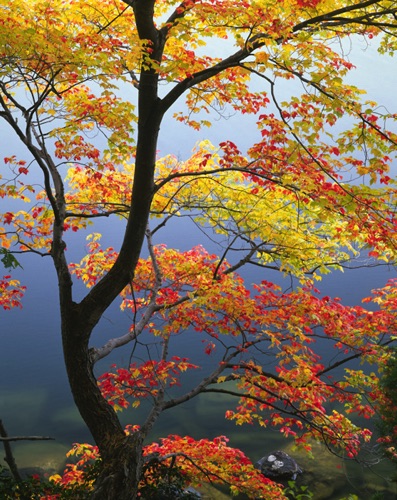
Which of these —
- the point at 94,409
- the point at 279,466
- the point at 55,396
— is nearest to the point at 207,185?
the point at 94,409

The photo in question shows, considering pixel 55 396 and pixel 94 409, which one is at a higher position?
pixel 55 396

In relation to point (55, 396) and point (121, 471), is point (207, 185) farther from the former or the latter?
point (55, 396)

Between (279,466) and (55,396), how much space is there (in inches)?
350

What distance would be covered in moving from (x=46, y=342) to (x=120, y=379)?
56.3ft

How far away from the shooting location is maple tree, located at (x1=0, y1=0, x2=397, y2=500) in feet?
13.5

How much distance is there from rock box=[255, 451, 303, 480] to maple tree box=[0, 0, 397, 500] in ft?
16.3

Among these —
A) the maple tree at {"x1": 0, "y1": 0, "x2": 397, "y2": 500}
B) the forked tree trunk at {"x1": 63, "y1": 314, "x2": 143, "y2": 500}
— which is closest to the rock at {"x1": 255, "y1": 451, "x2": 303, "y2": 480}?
the maple tree at {"x1": 0, "y1": 0, "x2": 397, "y2": 500}

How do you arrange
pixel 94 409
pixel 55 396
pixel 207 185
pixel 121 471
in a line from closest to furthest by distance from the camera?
pixel 121 471, pixel 94 409, pixel 207 185, pixel 55 396

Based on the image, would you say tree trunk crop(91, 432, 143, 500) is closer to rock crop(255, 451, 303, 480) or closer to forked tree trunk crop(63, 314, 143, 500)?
forked tree trunk crop(63, 314, 143, 500)

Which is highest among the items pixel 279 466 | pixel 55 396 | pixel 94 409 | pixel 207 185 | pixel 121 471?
pixel 55 396

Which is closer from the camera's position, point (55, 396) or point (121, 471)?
point (121, 471)

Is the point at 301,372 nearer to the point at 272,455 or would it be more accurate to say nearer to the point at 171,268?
the point at 171,268

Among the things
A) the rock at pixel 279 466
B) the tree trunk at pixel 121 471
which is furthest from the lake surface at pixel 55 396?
the tree trunk at pixel 121 471

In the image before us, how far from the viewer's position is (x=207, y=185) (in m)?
6.27
